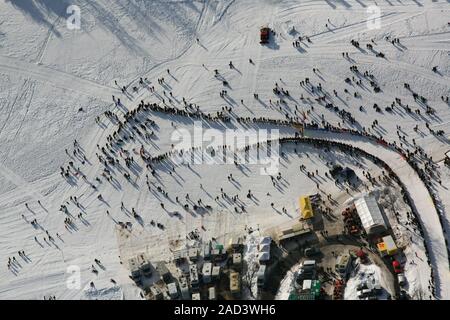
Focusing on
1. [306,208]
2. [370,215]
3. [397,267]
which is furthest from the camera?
[306,208]

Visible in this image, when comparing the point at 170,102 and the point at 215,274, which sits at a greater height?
the point at 170,102

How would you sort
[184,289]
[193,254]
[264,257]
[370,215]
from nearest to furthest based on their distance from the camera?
[184,289]
[264,257]
[370,215]
[193,254]

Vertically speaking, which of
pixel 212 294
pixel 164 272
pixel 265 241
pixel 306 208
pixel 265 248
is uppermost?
pixel 306 208

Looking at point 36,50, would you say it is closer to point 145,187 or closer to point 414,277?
point 145,187

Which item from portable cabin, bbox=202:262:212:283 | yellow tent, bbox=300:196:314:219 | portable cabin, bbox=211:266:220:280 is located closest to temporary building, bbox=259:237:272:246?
yellow tent, bbox=300:196:314:219

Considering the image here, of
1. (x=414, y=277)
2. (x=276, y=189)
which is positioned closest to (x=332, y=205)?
(x=276, y=189)

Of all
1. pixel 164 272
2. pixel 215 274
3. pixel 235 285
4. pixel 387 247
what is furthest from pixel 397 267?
pixel 164 272

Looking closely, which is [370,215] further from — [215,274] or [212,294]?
[212,294]
